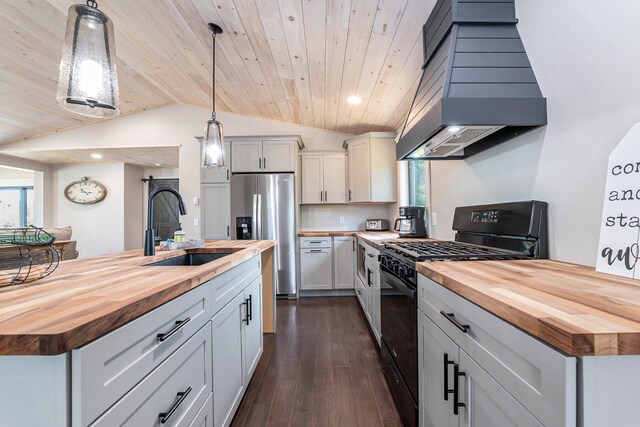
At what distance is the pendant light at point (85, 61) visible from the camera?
1.10 meters

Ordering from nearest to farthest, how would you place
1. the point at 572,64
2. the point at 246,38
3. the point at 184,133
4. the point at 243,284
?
the point at 572,64 → the point at 243,284 → the point at 246,38 → the point at 184,133

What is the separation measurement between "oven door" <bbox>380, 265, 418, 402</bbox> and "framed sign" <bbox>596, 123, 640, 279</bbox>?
70 centimetres

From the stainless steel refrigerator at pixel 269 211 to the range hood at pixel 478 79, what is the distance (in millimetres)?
2425

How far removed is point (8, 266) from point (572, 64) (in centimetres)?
226

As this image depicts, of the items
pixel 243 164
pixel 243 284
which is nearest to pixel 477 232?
pixel 243 284

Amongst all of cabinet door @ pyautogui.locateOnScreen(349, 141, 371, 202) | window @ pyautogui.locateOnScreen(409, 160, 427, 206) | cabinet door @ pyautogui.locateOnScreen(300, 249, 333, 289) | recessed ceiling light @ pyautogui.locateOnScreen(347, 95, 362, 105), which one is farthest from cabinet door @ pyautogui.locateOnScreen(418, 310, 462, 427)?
cabinet door @ pyautogui.locateOnScreen(349, 141, 371, 202)

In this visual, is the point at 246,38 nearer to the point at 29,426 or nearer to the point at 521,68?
the point at 521,68

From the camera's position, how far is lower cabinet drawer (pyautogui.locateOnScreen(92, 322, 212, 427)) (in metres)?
0.66

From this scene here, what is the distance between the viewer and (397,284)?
1561 mm

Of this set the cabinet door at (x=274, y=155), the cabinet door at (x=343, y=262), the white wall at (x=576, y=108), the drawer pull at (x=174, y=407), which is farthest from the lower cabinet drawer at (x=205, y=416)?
the cabinet door at (x=274, y=155)

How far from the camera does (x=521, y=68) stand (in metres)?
1.38

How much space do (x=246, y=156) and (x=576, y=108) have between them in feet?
11.4

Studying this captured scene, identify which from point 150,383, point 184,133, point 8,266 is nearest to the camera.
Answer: point 150,383

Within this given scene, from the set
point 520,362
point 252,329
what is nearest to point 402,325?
point 520,362
